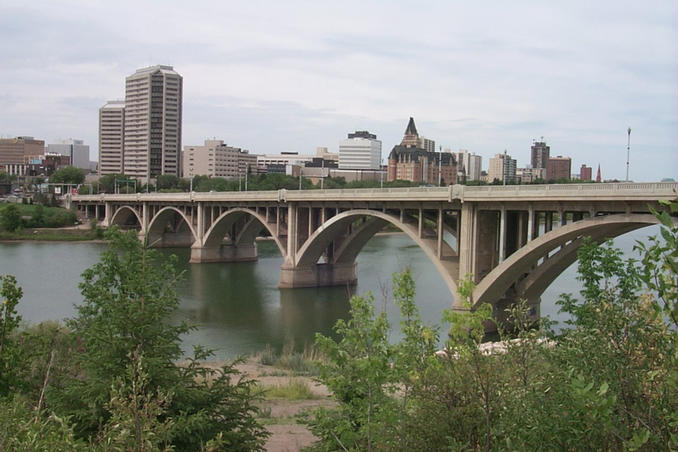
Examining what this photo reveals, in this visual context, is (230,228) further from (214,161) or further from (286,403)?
(214,161)

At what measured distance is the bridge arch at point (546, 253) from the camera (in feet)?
67.6

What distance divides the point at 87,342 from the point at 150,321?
31.2 inches

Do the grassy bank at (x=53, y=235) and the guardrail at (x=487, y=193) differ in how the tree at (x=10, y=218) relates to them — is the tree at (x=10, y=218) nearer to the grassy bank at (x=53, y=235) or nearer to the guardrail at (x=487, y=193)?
the grassy bank at (x=53, y=235)

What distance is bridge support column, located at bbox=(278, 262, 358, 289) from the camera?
39.8m

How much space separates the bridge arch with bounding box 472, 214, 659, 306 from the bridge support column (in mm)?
15692

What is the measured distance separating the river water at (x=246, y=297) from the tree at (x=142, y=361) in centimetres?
1077

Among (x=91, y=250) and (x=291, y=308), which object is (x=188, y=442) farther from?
(x=91, y=250)

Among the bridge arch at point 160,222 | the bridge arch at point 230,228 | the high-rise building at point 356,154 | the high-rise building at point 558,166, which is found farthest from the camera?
the high-rise building at point 356,154

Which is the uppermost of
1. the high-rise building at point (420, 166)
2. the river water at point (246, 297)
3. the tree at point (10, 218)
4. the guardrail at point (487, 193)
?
the high-rise building at point (420, 166)

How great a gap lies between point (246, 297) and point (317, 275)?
5.26 m

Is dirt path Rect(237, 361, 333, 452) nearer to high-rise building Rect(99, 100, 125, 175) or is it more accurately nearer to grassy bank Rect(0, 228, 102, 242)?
grassy bank Rect(0, 228, 102, 242)

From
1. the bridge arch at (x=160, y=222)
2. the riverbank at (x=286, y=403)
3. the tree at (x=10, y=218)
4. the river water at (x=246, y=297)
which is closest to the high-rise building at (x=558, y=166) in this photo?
the river water at (x=246, y=297)

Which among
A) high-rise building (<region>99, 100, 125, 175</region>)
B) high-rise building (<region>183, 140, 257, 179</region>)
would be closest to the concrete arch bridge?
high-rise building (<region>183, 140, 257, 179</region>)

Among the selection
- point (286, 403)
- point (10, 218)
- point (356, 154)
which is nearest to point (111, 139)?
point (356, 154)
